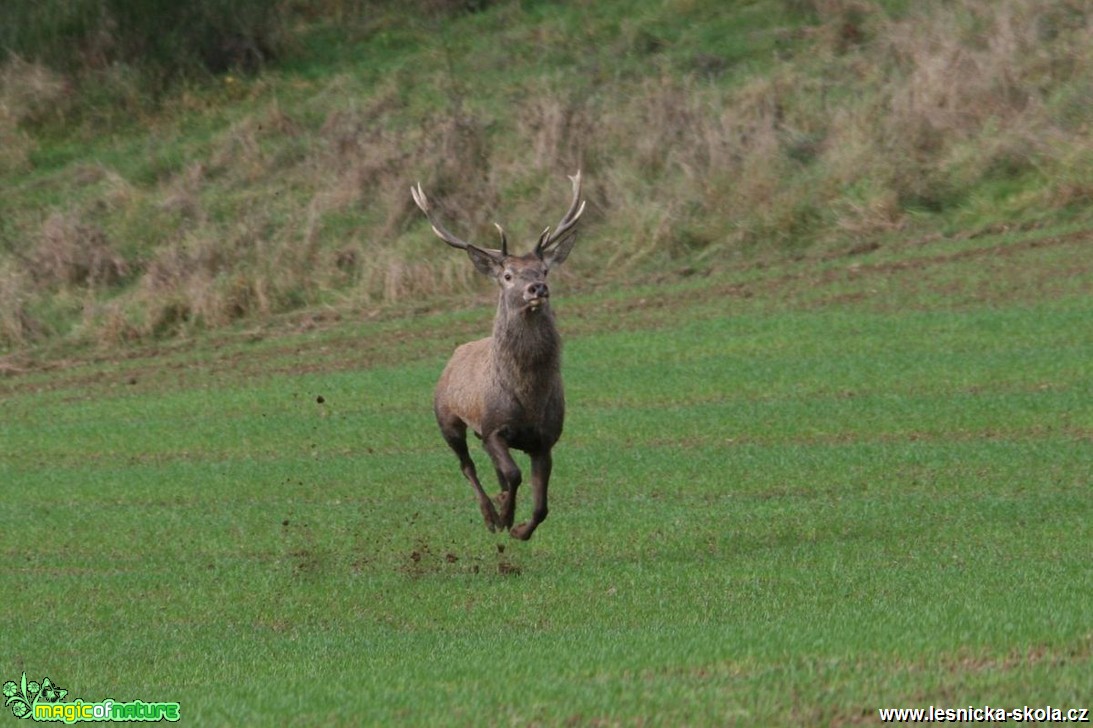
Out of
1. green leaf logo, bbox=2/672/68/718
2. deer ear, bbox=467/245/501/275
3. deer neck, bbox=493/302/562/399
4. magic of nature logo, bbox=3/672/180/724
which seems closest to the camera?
magic of nature logo, bbox=3/672/180/724

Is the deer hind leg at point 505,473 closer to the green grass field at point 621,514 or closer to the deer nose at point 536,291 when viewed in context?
the green grass field at point 621,514

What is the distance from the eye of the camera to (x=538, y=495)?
13273 millimetres

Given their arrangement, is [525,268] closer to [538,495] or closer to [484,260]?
[484,260]

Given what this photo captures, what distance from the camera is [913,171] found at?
29688mm

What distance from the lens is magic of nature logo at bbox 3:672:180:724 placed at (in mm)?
8953

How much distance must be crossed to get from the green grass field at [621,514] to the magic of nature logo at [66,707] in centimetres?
21

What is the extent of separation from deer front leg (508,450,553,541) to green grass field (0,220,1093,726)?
352 millimetres

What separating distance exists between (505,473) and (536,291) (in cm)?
130

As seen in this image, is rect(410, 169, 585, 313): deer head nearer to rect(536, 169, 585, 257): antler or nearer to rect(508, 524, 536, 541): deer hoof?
rect(536, 169, 585, 257): antler

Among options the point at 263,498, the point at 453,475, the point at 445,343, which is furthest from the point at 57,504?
the point at 445,343

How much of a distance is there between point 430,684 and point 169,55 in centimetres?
3484

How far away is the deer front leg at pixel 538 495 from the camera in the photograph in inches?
520

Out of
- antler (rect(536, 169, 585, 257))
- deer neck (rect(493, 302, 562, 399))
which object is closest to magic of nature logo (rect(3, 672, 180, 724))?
deer neck (rect(493, 302, 562, 399))

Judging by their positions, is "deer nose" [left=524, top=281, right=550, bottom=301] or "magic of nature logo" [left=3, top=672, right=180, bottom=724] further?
"deer nose" [left=524, top=281, right=550, bottom=301]
